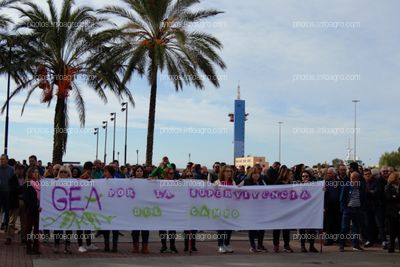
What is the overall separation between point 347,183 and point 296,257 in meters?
2.68

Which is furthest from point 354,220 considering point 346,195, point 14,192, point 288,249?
point 14,192

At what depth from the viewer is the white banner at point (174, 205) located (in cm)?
1162

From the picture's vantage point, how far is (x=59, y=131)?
81.2 ft

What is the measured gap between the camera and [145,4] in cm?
2369

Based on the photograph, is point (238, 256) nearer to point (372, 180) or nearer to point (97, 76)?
point (372, 180)

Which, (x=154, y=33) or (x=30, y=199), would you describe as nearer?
(x=30, y=199)

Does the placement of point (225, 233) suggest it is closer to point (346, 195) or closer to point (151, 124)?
point (346, 195)

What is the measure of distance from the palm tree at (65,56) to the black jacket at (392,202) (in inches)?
558

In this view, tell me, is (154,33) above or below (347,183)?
above

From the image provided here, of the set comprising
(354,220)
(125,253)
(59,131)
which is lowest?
(125,253)

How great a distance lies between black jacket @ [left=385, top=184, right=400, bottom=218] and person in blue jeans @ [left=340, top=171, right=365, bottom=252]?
0.62 meters

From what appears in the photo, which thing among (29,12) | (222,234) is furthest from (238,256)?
(29,12)

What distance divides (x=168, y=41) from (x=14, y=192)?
12.9 m

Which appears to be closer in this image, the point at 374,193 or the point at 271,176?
the point at 374,193
